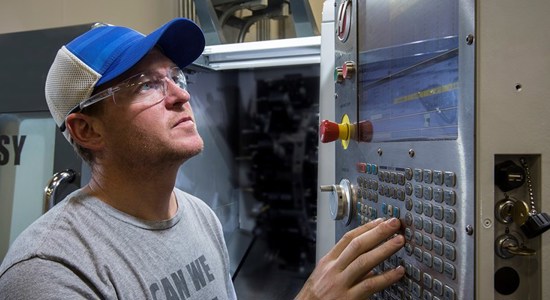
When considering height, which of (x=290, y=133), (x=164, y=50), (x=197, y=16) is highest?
(x=197, y=16)

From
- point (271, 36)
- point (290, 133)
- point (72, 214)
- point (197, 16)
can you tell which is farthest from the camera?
point (290, 133)

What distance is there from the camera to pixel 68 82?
0.77m

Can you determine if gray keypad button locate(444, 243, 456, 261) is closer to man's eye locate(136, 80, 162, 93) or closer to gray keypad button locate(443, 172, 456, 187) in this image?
gray keypad button locate(443, 172, 456, 187)

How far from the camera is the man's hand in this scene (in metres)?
0.60

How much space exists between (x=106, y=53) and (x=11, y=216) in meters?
0.68

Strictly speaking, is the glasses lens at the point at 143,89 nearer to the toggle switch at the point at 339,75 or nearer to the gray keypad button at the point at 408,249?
the toggle switch at the point at 339,75

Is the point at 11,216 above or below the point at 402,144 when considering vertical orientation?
below

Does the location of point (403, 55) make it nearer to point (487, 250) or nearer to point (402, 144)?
point (402, 144)

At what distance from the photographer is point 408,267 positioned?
59 cm

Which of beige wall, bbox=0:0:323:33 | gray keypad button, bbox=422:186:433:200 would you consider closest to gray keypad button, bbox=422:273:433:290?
gray keypad button, bbox=422:186:433:200

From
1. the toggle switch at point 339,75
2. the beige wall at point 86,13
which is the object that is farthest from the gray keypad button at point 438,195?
the beige wall at point 86,13

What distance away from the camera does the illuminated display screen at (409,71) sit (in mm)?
524

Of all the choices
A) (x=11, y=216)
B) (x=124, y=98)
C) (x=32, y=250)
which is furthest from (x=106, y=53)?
(x=11, y=216)

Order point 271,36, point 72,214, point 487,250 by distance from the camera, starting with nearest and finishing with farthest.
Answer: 1. point 487,250
2. point 72,214
3. point 271,36
